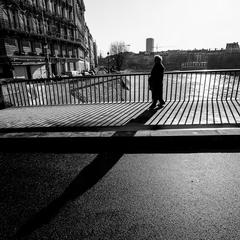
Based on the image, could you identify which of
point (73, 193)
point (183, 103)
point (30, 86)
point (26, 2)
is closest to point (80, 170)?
point (73, 193)

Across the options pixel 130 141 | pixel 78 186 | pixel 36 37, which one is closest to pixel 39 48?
pixel 36 37

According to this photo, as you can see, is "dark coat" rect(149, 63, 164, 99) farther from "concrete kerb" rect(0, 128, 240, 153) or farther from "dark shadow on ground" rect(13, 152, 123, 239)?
"dark shadow on ground" rect(13, 152, 123, 239)

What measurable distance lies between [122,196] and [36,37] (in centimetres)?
3947

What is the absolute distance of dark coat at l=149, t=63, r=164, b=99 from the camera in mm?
6508

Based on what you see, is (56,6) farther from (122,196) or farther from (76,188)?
(122,196)

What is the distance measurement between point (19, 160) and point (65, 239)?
86.6 inches

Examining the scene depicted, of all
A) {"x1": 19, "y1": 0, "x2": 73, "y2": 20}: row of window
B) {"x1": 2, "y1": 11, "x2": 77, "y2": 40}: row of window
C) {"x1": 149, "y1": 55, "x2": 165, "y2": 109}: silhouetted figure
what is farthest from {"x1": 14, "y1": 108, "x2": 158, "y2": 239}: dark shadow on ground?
{"x1": 19, "y1": 0, "x2": 73, "y2": 20}: row of window

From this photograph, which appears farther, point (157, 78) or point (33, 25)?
point (33, 25)

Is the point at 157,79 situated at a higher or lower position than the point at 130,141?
higher

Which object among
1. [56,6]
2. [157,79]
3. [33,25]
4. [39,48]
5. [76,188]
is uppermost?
[56,6]

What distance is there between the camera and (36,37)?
35.8 meters

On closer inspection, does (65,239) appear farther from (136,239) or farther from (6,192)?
(6,192)

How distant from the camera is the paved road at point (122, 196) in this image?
7.03 ft

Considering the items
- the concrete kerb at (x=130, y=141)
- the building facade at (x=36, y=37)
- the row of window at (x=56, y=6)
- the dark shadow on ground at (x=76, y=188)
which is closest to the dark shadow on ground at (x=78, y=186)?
the dark shadow on ground at (x=76, y=188)
